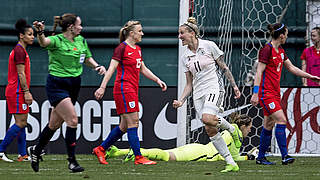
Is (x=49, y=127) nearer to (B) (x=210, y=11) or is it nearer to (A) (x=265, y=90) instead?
(A) (x=265, y=90)

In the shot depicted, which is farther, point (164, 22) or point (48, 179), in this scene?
point (164, 22)

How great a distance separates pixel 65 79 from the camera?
705 cm

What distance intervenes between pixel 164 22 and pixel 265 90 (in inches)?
229

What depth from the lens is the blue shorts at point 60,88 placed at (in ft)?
22.8

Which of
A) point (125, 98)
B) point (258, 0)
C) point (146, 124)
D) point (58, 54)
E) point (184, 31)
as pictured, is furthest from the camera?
point (258, 0)

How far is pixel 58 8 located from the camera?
552 inches

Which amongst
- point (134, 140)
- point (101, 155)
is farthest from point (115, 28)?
point (134, 140)

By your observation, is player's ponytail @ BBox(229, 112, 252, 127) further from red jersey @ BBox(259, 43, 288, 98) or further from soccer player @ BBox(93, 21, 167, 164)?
soccer player @ BBox(93, 21, 167, 164)

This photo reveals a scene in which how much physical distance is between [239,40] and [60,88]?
631 centimetres

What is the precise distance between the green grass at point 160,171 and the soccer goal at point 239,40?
156cm

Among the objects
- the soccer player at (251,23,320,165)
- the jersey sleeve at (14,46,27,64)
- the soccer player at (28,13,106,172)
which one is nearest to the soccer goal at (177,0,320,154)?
the soccer player at (251,23,320,165)

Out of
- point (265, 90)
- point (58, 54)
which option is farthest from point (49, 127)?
point (265, 90)

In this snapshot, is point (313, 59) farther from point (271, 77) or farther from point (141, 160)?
point (141, 160)

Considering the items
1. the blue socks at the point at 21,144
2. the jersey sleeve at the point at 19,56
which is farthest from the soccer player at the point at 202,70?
the blue socks at the point at 21,144
